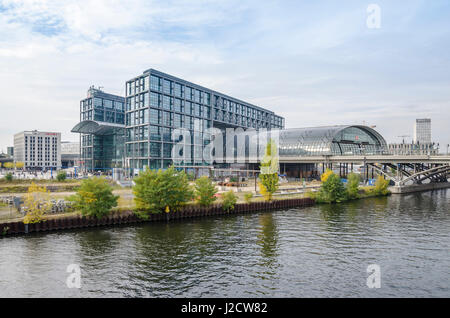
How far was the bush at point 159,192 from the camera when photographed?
42.6 meters

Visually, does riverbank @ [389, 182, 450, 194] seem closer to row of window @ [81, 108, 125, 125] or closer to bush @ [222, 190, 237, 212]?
bush @ [222, 190, 237, 212]

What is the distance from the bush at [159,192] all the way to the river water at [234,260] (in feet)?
10.3

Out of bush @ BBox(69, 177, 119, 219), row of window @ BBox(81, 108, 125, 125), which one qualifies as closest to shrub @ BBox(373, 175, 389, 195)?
bush @ BBox(69, 177, 119, 219)

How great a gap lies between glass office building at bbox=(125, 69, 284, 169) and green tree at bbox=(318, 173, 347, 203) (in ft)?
181

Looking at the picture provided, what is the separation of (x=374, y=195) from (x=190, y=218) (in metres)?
52.0

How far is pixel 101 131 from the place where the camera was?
115 meters

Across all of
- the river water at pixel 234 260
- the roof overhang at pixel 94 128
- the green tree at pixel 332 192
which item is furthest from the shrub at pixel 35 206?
the roof overhang at pixel 94 128

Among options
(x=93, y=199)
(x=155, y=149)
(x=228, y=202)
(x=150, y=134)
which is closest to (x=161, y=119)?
(x=150, y=134)

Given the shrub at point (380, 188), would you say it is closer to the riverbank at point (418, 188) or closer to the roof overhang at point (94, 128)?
the riverbank at point (418, 188)

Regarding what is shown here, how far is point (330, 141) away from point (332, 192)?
40667 mm

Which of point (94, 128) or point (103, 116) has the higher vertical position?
point (103, 116)

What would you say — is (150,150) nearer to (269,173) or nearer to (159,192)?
(269,173)

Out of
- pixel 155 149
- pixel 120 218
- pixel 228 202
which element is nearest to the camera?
pixel 120 218

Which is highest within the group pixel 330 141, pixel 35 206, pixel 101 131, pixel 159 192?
pixel 101 131
